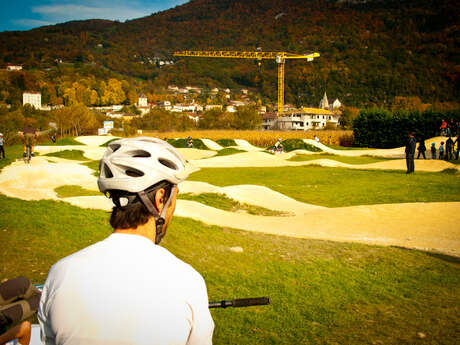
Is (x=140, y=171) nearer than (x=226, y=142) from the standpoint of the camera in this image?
Yes

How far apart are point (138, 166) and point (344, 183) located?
1968cm

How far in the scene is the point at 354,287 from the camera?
6879 millimetres

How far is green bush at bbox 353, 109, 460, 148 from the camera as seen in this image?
45.2 m

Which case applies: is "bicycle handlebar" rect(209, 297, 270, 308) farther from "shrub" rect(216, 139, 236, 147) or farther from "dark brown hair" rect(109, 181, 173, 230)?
"shrub" rect(216, 139, 236, 147)

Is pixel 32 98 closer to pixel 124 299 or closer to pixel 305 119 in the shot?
pixel 305 119

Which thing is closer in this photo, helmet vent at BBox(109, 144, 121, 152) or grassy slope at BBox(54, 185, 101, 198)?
helmet vent at BBox(109, 144, 121, 152)

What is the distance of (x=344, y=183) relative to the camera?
20719 mm

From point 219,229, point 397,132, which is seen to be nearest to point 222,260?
point 219,229

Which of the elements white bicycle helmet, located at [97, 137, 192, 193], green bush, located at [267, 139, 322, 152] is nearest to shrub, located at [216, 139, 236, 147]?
green bush, located at [267, 139, 322, 152]

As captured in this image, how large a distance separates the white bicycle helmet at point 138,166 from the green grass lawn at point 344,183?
1473 cm

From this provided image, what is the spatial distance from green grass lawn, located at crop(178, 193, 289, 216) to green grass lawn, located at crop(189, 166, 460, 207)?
3.40 m

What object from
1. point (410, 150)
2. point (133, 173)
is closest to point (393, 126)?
point (410, 150)

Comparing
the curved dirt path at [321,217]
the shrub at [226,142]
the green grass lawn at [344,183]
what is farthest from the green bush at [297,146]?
the curved dirt path at [321,217]

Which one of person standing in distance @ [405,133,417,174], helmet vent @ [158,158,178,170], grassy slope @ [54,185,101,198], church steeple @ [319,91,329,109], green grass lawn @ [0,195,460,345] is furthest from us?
church steeple @ [319,91,329,109]
